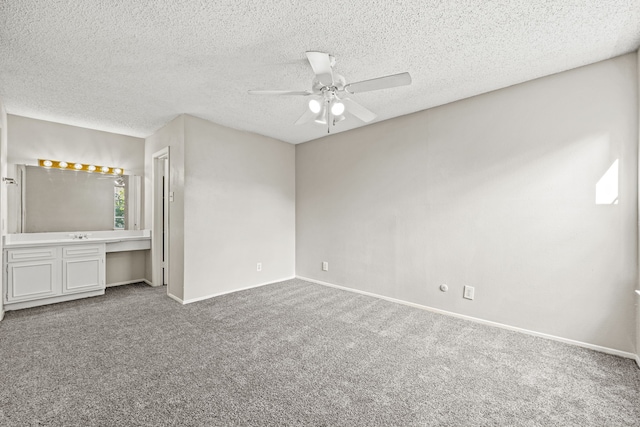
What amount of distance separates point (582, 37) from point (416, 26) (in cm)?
118

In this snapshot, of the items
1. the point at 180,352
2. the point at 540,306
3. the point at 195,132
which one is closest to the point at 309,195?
the point at 195,132

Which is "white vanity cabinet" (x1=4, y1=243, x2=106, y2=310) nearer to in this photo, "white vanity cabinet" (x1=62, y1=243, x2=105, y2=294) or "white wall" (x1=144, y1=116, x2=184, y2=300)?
"white vanity cabinet" (x1=62, y1=243, x2=105, y2=294)

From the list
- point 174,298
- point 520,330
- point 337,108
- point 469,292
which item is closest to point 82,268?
point 174,298

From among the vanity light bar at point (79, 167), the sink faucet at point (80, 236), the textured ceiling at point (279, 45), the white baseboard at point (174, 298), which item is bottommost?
the white baseboard at point (174, 298)

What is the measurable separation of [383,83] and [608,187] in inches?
78.5

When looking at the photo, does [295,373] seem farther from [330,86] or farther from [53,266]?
[53,266]

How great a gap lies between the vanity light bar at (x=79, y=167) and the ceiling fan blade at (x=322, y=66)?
12.6 ft

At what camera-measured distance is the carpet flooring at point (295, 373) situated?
1.60 metres

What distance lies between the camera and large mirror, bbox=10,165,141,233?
361cm

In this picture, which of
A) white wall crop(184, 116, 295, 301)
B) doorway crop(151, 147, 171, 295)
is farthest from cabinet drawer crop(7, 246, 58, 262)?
white wall crop(184, 116, 295, 301)

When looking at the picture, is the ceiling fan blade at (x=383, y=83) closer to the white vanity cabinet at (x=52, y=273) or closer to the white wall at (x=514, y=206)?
the white wall at (x=514, y=206)

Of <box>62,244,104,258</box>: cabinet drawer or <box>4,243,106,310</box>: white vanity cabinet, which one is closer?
<box>4,243,106,310</box>: white vanity cabinet

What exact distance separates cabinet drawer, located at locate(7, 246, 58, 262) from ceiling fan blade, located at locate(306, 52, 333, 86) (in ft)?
12.4

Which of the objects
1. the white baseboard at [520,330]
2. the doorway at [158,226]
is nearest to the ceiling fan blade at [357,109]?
the white baseboard at [520,330]
